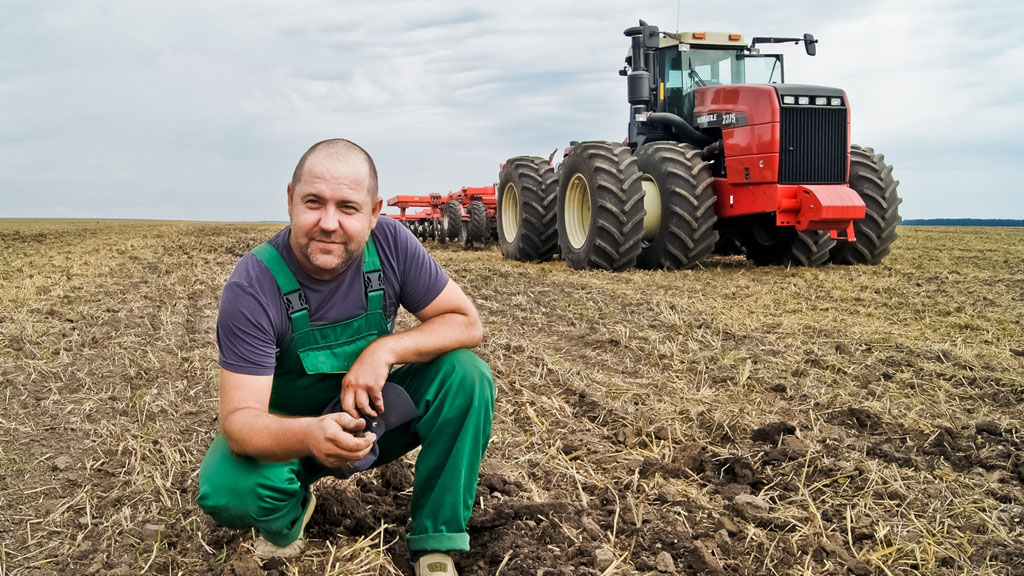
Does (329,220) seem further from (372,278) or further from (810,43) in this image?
(810,43)

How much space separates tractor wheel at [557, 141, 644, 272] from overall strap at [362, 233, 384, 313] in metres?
6.78

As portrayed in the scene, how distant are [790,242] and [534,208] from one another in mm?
3398

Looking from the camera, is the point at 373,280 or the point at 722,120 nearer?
the point at 373,280

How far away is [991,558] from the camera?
278 cm

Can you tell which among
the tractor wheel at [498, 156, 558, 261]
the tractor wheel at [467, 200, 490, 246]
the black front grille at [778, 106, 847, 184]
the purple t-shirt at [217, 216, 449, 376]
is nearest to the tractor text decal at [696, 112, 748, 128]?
the black front grille at [778, 106, 847, 184]

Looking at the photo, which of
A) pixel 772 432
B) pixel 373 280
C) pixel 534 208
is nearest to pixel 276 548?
pixel 373 280

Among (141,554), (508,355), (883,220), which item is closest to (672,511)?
(141,554)

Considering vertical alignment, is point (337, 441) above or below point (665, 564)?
above

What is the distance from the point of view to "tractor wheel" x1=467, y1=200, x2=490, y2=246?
52.3ft

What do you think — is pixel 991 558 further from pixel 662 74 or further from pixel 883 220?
pixel 662 74

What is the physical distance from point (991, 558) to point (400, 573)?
1917mm

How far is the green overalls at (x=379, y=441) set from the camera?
2.44 metres

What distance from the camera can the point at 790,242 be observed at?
9.95 metres

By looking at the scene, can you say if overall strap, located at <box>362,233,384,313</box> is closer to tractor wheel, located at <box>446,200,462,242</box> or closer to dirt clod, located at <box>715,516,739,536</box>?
dirt clod, located at <box>715,516,739,536</box>
